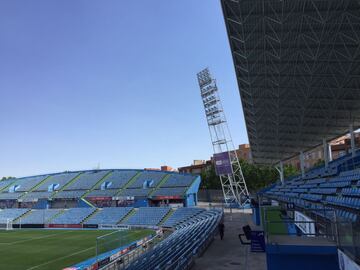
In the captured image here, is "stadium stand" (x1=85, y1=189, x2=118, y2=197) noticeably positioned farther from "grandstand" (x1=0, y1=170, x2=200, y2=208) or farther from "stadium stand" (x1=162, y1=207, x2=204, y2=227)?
"stadium stand" (x1=162, y1=207, x2=204, y2=227)

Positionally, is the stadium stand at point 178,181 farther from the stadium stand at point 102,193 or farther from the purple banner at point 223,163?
the stadium stand at point 102,193

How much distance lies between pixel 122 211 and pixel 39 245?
17.9m

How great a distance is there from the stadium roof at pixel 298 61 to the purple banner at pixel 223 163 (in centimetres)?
2832

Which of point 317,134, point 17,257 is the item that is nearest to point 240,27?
point 317,134

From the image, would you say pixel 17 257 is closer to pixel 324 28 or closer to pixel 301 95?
pixel 301 95

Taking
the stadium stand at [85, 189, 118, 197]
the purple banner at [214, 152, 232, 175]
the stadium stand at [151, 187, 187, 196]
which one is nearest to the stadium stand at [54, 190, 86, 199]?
the stadium stand at [85, 189, 118, 197]

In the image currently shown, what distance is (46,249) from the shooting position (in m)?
33.8

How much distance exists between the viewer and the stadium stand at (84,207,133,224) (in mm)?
50281

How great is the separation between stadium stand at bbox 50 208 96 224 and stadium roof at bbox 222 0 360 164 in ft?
113

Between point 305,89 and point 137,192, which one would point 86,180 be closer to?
point 137,192

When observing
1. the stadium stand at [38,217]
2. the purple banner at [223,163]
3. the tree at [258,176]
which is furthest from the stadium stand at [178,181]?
the stadium stand at [38,217]

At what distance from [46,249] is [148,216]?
17960 mm

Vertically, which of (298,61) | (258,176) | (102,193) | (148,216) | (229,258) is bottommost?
(148,216)

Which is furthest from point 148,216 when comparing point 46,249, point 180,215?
point 46,249
